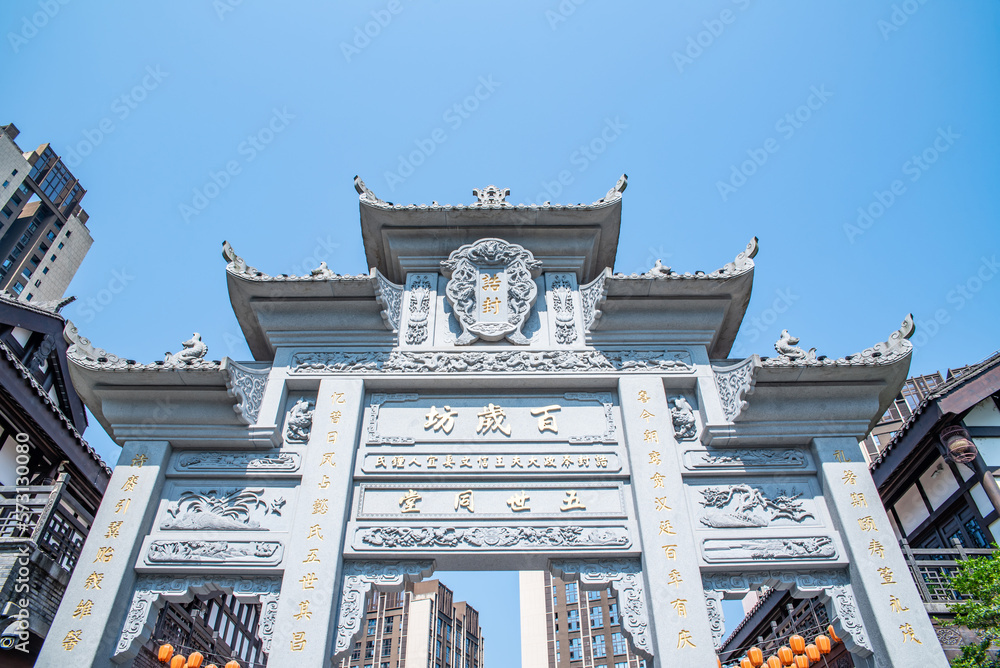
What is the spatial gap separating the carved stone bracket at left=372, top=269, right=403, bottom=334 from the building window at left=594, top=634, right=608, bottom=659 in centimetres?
3977

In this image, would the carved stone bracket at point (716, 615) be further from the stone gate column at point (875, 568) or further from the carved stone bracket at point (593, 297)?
the carved stone bracket at point (593, 297)

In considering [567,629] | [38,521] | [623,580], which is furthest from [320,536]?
[567,629]

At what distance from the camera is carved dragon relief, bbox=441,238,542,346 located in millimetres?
8344

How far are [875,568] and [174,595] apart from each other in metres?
6.93

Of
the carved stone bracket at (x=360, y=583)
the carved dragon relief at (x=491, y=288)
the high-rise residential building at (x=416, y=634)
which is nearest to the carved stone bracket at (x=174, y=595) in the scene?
the carved stone bracket at (x=360, y=583)

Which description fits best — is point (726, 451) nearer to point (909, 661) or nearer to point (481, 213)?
point (909, 661)

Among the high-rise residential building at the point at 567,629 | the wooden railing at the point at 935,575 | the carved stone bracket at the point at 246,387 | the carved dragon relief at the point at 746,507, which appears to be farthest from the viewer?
the high-rise residential building at the point at 567,629

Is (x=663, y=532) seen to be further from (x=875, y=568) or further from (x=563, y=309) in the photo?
(x=563, y=309)

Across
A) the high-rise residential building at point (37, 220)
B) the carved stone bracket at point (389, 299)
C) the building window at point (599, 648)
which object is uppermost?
the high-rise residential building at point (37, 220)

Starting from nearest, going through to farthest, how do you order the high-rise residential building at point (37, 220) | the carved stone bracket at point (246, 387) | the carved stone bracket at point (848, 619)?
1. the carved stone bracket at point (848, 619)
2. the carved stone bracket at point (246, 387)
3. the high-rise residential building at point (37, 220)

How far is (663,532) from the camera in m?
6.68

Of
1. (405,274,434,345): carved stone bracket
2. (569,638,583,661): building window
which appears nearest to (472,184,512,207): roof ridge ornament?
Answer: (405,274,434,345): carved stone bracket

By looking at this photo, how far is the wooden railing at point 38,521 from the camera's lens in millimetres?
7516

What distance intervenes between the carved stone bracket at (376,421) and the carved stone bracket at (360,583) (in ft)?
4.58
